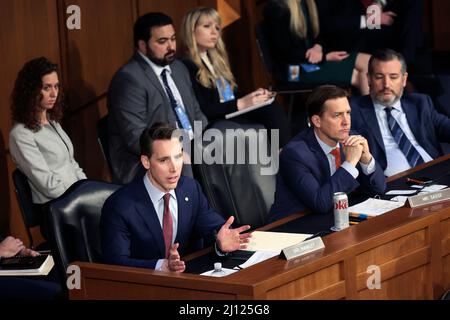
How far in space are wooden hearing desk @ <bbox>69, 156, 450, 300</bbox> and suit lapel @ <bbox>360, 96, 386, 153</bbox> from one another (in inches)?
57.1

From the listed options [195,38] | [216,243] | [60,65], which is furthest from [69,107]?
[216,243]

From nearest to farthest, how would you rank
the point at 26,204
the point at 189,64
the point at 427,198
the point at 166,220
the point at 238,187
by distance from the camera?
1. the point at 166,220
2. the point at 427,198
3. the point at 238,187
4. the point at 26,204
5. the point at 189,64

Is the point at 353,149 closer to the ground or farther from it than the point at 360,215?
farther from it

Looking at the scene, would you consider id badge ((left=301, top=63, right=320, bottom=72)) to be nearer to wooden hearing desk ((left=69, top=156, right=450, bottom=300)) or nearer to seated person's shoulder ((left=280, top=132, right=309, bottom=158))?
seated person's shoulder ((left=280, top=132, right=309, bottom=158))

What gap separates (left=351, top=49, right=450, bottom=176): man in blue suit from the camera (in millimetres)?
6106

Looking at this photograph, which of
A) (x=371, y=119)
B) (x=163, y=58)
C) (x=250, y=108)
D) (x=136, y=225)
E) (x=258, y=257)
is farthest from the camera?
(x=250, y=108)

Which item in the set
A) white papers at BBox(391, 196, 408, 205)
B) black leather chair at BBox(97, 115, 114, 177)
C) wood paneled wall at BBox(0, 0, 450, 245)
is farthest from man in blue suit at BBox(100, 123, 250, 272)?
wood paneled wall at BBox(0, 0, 450, 245)

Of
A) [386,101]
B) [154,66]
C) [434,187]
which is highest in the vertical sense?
[154,66]

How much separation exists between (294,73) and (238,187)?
2152 mm

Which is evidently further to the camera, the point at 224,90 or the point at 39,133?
the point at 224,90

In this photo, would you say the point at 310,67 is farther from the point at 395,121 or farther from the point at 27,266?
the point at 27,266

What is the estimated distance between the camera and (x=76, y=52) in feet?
22.2

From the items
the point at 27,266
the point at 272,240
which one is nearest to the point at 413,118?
the point at 272,240
